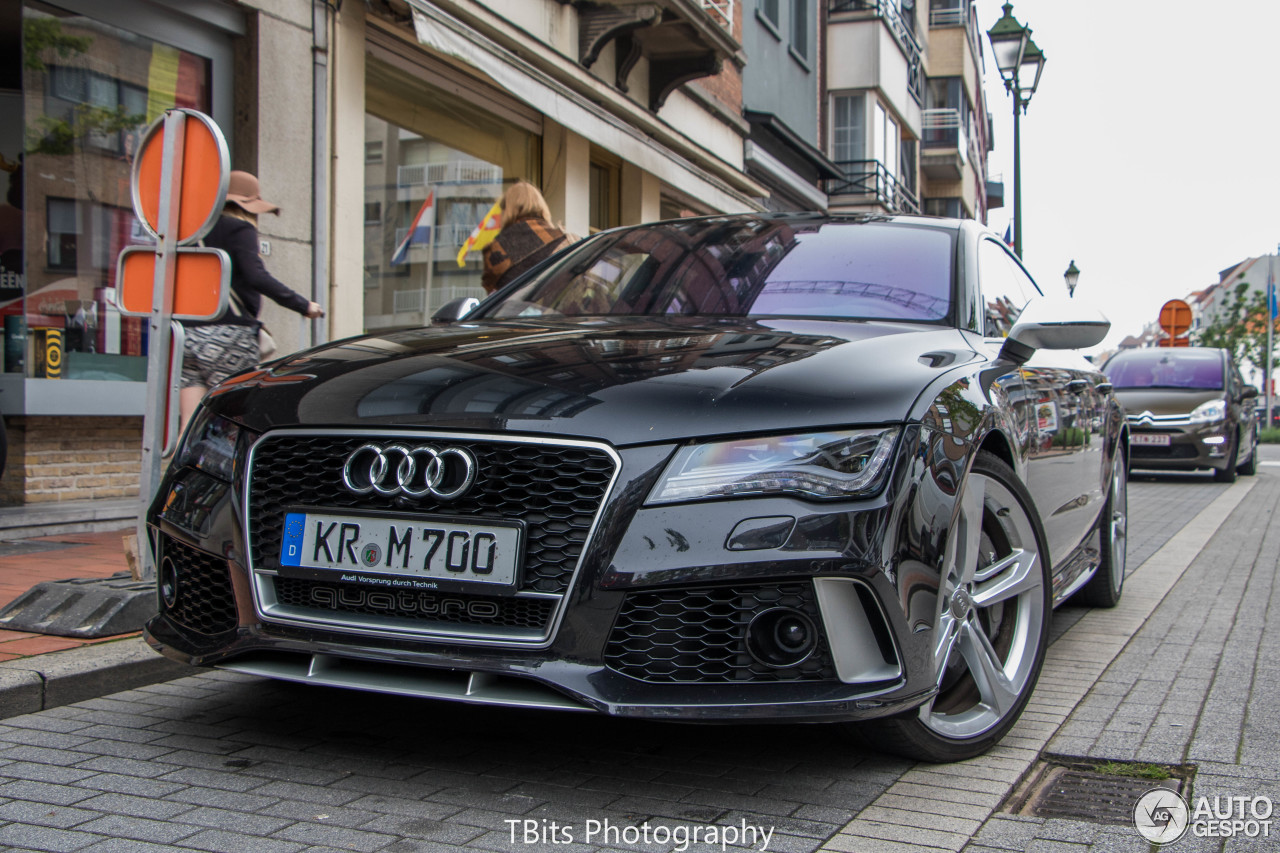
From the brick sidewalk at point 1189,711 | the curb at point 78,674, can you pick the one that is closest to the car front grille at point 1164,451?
the brick sidewalk at point 1189,711

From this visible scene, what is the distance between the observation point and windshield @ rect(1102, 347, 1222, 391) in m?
15.7

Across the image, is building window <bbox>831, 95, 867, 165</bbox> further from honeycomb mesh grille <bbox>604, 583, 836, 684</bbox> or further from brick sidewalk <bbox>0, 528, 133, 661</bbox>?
honeycomb mesh grille <bbox>604, 583, 836, 684</bbox>

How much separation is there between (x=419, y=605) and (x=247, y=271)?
3.52m

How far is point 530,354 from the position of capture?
316 cm

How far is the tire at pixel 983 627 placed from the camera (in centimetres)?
303

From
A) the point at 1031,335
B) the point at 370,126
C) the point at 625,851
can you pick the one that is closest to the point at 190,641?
the point at 625,851

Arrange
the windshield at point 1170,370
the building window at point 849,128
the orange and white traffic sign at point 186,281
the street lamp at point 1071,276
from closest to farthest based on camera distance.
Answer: the orange and white traffic sign at point 186,281 → the windshield at point 1170,370 → the building window at point 849,128 → the street lamp at point 1071,276

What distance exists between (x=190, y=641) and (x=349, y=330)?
647cm

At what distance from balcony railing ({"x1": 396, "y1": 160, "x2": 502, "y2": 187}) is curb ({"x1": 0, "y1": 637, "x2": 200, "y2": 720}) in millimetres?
7170

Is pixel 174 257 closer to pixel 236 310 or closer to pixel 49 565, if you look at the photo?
pixel 236 310

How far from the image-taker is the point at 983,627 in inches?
135

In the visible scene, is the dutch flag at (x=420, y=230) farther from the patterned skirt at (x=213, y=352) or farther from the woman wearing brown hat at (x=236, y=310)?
the patterned skirt at (x=213, y=352)

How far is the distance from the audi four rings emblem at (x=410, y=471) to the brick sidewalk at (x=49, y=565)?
5.30 ft

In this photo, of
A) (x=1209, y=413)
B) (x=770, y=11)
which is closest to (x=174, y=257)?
(x=1209, y=413)
